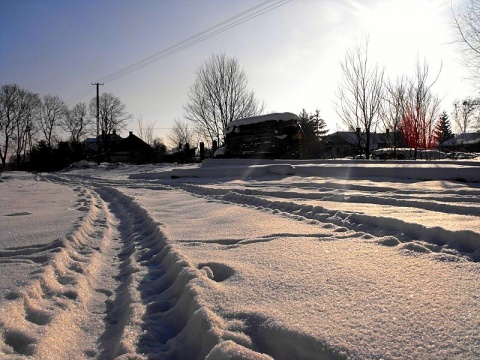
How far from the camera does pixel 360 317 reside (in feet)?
6.17

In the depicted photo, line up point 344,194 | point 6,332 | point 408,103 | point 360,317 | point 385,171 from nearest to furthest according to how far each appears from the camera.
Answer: point 360,317 → point 6,332 → point 344,194 → point 385,171 → point 408,103

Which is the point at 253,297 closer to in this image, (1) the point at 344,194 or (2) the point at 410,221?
(2) the point at 410,221

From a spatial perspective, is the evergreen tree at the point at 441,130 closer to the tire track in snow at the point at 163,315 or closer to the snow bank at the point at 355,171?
the snow bank at the point at 355,171

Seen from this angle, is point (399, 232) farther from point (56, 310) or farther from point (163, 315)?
point (56, 310)

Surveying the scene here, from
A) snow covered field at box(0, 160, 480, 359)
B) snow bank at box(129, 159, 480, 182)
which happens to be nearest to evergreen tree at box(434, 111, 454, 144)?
snow bank at box(129, 159, 480, 182)

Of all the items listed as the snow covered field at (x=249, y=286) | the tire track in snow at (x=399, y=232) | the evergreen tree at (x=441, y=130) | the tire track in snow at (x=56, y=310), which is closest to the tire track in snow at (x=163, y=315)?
the snow covered field at (x=249, y=286)

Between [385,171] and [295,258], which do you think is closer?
[295,258]

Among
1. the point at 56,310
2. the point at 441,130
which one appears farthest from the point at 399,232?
the point at 441,130

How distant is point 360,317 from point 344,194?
16.5 ft

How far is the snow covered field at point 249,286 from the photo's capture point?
1.75 meters

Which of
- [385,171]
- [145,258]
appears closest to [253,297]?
[145,258]

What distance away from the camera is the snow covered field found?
1754 mm

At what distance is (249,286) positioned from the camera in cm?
250

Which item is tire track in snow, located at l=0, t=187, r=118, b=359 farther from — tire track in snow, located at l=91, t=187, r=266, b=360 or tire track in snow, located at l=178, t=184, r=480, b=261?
tire track in snow, located at l=178, t=184, r=480, b=261
